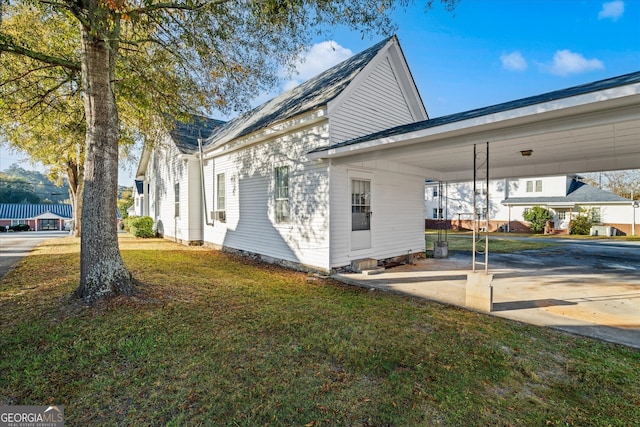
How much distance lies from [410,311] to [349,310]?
1014 mm

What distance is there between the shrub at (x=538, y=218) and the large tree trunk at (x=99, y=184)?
28913 millimetres

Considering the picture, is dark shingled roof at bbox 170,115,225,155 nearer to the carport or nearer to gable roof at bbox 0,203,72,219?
the carport

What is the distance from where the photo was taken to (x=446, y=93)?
1027cm

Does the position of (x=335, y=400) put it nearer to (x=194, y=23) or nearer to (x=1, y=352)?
(x=1, y=352)

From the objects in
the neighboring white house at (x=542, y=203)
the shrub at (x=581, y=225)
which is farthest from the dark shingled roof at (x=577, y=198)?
the shrub at (x=581, y=225)

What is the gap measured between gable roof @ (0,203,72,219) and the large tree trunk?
5936cm

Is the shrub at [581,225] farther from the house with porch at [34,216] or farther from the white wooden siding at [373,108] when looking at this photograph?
the house with porch at [34,216]

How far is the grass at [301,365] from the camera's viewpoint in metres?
2.41

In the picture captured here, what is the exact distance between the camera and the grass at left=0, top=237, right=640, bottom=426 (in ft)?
7.92

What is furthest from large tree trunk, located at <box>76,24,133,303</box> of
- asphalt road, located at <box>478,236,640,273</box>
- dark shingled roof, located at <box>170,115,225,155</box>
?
asphalt road, located at <box>478,236,640,273</box>

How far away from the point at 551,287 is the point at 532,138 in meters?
3.24

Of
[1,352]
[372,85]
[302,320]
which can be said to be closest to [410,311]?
[302,320]

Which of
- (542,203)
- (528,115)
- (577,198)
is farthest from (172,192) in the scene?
(577,198)

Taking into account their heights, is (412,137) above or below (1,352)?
above
